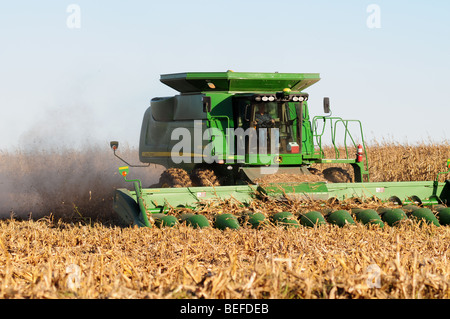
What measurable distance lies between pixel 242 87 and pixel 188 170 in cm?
175

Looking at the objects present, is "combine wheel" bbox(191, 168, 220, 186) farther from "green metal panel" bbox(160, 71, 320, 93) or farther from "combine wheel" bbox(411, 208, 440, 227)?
"combine wheel" bbox(411, 208, 440, 227)

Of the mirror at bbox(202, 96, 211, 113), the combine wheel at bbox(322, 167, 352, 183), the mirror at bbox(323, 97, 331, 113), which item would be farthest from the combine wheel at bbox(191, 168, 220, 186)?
the combine wheel at bbox(322, 167, 352, 183)

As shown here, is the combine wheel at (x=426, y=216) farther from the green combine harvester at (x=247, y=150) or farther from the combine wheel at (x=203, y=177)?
the combine wheel at (x=203, y=177)

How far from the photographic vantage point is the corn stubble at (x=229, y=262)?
3.39 m

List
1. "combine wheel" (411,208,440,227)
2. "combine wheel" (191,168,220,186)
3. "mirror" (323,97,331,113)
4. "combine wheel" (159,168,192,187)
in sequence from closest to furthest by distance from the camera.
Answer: "combine wheel" (411,208,440,227), "combine wheel" (191,168,220,186), "combine wheel" (159,168,192,187), "mirror" (323,97,331,113)

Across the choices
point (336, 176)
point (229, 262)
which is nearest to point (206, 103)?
point (336, 176)

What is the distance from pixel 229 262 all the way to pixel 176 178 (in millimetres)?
5180

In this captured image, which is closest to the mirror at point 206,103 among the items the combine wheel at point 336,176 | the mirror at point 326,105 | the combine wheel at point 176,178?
the combine wheel at point 176,178

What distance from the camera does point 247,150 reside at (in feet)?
32.4

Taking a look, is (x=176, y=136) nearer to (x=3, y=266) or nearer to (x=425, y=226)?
(x=425, y=226)

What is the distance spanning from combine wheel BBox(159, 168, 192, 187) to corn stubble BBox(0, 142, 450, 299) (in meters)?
1.54

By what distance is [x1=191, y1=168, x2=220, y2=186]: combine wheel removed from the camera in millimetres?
9602

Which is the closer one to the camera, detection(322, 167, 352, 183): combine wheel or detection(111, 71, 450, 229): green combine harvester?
detection(111, 71, 450, 229): green combine harvester
